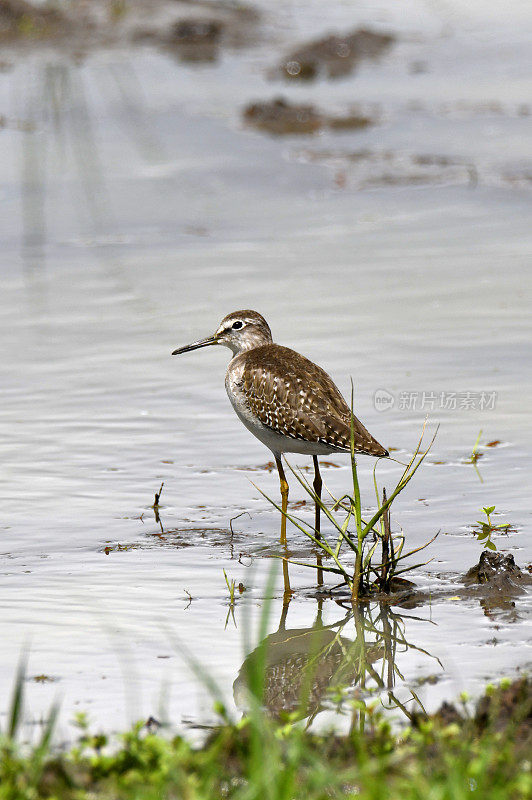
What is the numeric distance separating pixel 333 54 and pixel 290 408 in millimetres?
15233

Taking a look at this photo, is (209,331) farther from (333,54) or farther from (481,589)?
(333,54)

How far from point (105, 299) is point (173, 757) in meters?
8.03

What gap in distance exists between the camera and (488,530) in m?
6.48

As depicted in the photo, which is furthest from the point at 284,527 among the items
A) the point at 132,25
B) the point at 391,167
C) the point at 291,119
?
the point at 132,25

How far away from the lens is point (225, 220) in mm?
13625

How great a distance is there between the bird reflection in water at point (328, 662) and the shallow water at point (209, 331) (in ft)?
0.24

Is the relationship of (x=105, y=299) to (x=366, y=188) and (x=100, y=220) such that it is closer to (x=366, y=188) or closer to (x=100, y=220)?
(x=100, y=220)

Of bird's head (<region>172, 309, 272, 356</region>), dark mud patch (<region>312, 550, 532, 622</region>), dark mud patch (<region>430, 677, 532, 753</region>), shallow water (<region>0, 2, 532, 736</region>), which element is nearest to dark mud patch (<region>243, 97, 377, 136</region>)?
shallow water (<region>0, 2, 532, 736</region>)

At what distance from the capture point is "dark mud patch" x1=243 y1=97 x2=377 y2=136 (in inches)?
678

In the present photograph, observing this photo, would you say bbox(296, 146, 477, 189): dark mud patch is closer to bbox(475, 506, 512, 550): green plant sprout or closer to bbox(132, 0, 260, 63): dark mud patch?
bbox(132, 0, 260, 63): dark mud patch

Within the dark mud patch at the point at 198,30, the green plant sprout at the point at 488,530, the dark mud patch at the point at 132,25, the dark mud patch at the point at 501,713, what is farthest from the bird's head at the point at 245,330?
the dark mud patch at the point at 198,30

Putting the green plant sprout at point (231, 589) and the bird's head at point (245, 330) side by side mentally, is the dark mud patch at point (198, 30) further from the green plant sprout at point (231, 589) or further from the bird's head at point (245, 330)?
the green plant sprout at point (231, 589)

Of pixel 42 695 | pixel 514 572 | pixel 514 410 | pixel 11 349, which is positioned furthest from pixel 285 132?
pixel 42 695

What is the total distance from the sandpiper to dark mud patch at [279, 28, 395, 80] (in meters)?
13.4
